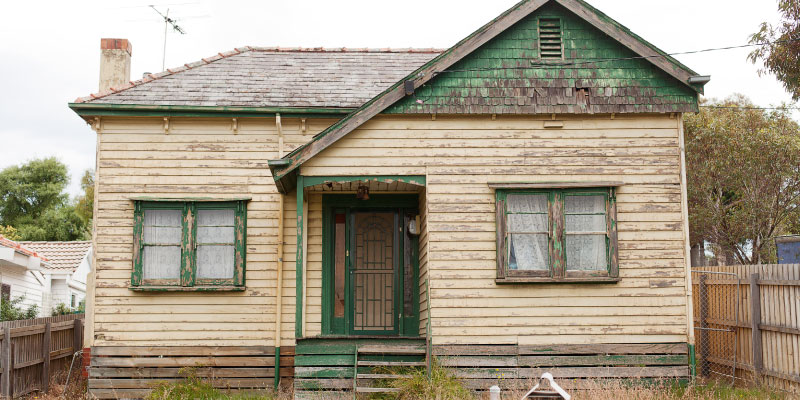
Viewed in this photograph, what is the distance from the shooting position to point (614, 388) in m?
9.77

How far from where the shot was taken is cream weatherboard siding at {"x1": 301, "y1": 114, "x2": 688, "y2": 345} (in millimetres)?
10188

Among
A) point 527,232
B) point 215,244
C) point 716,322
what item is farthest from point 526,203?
point 215,244

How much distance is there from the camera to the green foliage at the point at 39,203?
4181cm

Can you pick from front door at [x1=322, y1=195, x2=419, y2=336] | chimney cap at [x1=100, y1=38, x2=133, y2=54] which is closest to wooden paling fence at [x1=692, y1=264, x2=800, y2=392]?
front door at [x1=322, y1=195, x2=419, y2=336]

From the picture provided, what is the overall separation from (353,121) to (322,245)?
7.85ft

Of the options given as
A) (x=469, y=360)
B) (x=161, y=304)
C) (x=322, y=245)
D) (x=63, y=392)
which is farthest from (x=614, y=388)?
(x=63, y=392)

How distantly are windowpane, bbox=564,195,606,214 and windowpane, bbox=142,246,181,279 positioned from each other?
6086mm

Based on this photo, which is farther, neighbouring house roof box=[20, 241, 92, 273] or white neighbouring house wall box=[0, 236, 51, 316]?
neighbouring house roof box=[20, 241, 92, 273]

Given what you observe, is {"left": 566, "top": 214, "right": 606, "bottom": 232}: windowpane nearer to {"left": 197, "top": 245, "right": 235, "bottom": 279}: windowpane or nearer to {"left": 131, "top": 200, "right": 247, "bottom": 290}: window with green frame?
{"left": 131, "top": 200, "right": 247, "bottom": 290}: window with green frame

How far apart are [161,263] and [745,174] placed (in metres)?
20.9

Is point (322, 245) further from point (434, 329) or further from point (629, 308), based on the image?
point (629, 308)

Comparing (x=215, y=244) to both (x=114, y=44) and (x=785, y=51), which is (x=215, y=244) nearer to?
(x=114, y=44)

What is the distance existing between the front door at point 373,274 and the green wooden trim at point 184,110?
6.32ft

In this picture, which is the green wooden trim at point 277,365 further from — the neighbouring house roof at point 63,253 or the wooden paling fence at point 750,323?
the neighbouring house roof at point 63,253
